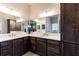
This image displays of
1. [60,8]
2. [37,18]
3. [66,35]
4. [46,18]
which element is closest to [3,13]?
[37,18]

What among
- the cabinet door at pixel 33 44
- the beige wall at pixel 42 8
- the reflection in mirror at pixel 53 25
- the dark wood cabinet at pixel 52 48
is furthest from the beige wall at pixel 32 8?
the dark wood cabinet at pixel 52 48

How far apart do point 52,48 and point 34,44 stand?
0.36 meters

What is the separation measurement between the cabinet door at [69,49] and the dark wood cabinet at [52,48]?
134mm

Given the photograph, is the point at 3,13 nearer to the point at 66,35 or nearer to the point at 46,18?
the point at 46,18

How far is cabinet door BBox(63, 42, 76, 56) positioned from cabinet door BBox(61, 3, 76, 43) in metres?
0.08

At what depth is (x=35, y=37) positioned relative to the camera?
6.24 feet

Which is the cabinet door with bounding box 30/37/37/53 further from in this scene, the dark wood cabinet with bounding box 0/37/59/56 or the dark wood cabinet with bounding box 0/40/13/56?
the dark wood cabinet with bounding box 0/40/13/56

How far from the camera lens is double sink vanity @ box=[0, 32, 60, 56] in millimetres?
1835

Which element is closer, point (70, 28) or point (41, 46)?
point (70, 28)

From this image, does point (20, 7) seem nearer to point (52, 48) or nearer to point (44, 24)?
point (44, 24)

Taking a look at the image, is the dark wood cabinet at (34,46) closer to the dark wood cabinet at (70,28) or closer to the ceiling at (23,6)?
the dark wood cabinet at (70,28)

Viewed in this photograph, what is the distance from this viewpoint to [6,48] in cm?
176

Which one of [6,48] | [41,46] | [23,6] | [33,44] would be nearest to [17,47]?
[6,48]

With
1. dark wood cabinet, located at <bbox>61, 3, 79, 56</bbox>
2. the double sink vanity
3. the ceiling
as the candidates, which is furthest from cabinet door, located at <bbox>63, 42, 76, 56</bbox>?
the ceiling
